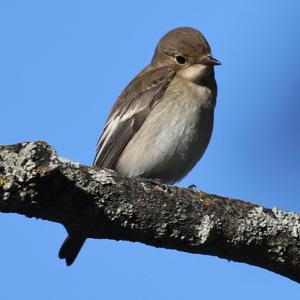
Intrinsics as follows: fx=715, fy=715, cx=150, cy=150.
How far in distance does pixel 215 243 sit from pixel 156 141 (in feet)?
8.81

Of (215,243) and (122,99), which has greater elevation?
(122,99)

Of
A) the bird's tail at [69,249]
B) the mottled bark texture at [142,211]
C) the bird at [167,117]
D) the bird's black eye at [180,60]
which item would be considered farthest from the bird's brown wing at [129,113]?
the mottled bark texture at [142,211]

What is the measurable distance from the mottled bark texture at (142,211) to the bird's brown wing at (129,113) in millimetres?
2645

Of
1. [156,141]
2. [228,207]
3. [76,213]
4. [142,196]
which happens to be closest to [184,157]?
[156,141]

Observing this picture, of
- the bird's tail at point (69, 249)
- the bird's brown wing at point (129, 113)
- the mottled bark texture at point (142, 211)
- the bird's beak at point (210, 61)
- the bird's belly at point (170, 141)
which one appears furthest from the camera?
the bird's beak at point (210, 61)

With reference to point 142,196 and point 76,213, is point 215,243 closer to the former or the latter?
point 142,196

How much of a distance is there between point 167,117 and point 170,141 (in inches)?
10.2

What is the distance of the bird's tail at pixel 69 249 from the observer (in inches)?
183

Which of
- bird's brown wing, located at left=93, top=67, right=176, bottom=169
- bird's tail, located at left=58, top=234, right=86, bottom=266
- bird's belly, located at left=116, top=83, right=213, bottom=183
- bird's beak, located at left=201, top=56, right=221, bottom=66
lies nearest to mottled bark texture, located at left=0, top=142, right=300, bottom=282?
bird's tail, located at left=58, top=234, right=86, bottom=266

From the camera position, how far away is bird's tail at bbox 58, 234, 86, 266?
4.65 meters

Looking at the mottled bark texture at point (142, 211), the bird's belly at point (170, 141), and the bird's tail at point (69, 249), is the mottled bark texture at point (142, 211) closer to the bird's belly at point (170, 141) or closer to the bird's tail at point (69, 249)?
the bird's tail at point (69, 249)

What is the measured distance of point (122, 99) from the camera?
721 centimetres

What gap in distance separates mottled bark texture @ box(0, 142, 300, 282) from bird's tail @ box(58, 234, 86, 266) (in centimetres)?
103

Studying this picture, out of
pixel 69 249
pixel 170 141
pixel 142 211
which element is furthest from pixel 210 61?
pixel 142 211
